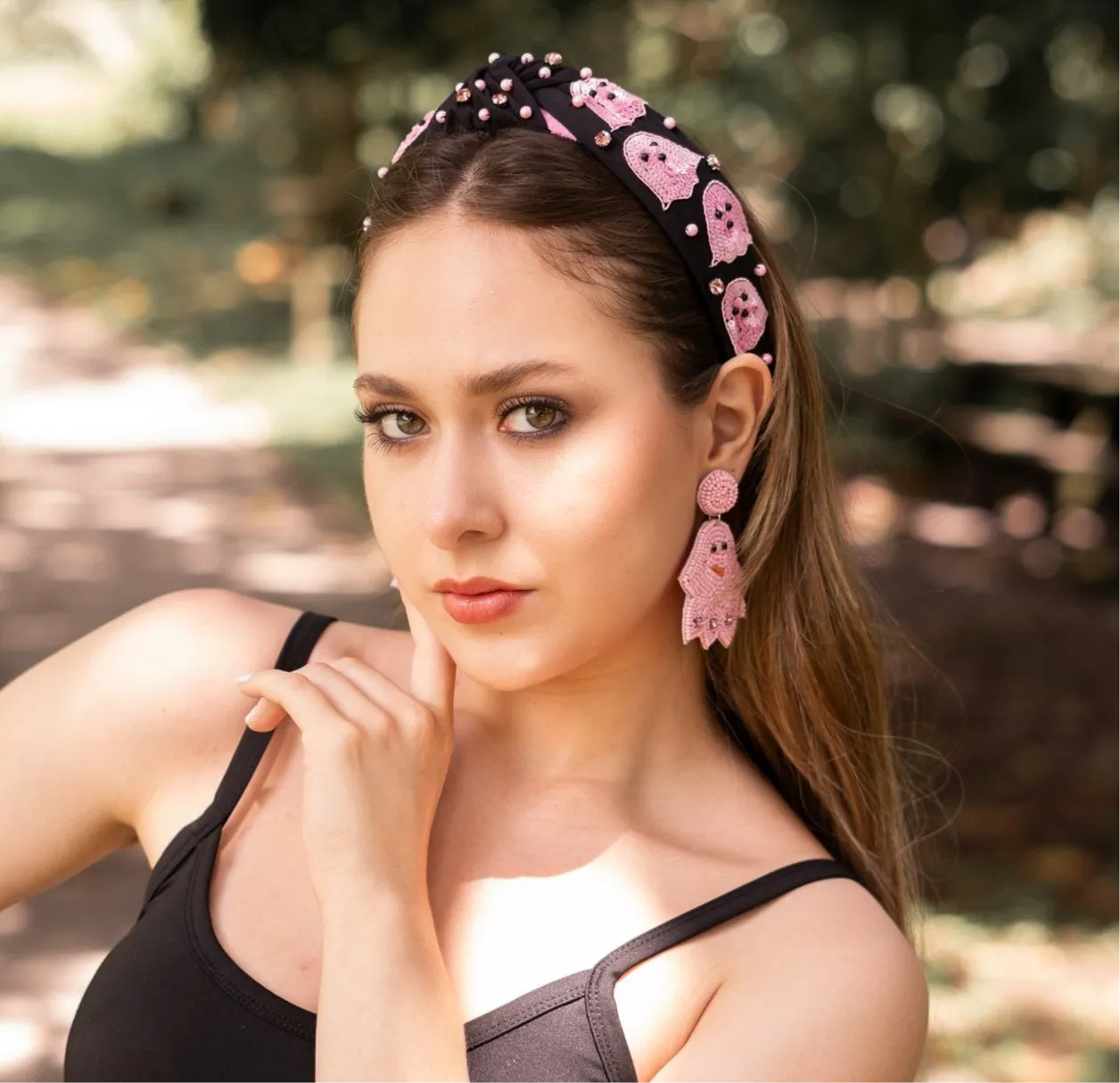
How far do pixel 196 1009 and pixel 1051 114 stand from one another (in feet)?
18.1

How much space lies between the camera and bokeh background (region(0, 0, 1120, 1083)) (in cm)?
516

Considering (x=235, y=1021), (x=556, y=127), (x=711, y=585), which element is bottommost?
(x=235, y=1021)

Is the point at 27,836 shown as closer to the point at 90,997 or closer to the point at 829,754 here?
the point at 90,997

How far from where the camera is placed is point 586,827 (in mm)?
2350

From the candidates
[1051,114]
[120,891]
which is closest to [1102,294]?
[1051,114]

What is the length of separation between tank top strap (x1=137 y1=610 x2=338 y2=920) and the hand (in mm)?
65

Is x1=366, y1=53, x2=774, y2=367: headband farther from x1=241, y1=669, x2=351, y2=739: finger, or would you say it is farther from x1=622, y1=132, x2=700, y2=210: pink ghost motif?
x1=241, y1=669, x2=351, y2=739: finger

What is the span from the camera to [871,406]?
31.2ft

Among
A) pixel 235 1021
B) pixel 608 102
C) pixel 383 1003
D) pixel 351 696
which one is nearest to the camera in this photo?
pixel 383 1003

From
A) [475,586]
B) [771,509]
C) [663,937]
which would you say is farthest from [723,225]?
[663,937]

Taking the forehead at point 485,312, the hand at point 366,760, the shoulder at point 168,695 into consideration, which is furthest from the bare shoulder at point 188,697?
the forehead at point 485,312

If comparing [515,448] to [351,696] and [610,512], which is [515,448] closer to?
[610,512]

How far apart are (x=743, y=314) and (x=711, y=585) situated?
15.8 inches

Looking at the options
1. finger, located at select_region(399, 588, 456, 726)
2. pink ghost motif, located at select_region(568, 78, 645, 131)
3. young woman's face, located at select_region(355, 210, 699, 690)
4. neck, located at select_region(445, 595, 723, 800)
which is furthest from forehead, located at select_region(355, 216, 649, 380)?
neck, located at select_region(445, 595, 723, 800)
